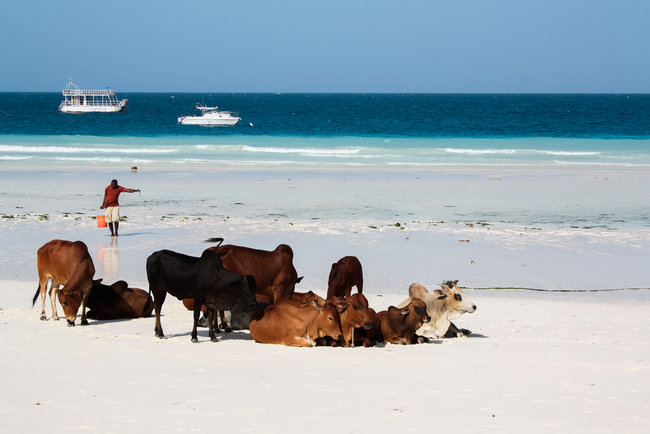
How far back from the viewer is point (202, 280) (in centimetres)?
952

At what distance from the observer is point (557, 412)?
699 centimetres

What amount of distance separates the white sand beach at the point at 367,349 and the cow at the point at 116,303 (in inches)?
14.8

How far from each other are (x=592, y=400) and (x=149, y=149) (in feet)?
171

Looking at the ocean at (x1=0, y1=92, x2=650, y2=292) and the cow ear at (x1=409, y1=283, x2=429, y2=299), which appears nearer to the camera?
the cow ear at (x1=409, y1=283, x2=429, y2=299)

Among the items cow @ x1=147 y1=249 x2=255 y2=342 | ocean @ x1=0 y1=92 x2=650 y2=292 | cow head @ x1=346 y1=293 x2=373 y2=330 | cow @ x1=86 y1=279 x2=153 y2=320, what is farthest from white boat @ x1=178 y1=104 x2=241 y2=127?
cow head @ x1=346 y1=293 x2=373 y2=330

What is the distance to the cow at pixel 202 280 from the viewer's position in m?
9.53

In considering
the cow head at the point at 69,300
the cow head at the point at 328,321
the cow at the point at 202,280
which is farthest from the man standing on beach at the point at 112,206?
the cow head at the point at 328,321

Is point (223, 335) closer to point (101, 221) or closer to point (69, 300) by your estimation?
point (69, 300)

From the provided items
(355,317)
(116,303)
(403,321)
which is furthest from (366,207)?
(355,317)

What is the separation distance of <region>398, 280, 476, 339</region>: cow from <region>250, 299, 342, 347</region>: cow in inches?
47.5

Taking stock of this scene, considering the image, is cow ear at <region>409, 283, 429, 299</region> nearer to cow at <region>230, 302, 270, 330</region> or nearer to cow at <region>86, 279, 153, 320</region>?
cow at <region>230, 302, 270, 330</region>

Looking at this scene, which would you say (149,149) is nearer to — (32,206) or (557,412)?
(32,206)

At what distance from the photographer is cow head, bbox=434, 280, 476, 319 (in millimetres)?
10008

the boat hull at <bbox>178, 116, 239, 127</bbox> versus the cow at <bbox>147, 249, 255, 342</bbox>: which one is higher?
the cow at <bbox>147, 249, 255, 342</bbox>
